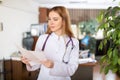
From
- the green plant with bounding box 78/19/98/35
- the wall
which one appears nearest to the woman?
the wall

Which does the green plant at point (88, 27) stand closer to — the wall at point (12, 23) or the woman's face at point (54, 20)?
the wall at point (12, 23)

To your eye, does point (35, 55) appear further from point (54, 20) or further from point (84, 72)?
point (84, 72)

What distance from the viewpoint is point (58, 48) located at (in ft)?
5.02

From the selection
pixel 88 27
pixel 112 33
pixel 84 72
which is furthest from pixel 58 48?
pixel 88 27

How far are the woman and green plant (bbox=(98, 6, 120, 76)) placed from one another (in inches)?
12.3

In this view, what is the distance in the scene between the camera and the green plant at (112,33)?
1.17 meters

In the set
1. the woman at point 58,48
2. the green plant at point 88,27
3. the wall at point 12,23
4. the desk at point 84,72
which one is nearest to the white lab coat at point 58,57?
the woman at point 58,48

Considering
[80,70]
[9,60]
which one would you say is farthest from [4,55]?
[80,70]

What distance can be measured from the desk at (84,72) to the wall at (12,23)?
4.82 ft

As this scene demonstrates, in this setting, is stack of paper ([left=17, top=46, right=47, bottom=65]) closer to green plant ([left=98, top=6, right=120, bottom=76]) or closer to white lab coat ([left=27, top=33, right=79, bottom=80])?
white lab coat ([left=27, top=33, right=79, bottom=80])

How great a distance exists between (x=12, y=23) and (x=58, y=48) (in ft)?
9.92

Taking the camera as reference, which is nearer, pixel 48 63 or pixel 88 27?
pixel 48 63

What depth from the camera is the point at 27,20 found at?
18.4 ft

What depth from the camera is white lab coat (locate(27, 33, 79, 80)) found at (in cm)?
148
